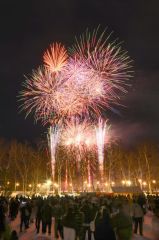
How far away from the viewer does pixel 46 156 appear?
78.5 m

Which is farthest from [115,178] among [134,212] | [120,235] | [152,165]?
[120,235]

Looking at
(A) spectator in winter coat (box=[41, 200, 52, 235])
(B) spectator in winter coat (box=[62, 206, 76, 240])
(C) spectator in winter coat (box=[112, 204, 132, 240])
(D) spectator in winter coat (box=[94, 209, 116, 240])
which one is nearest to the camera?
(D) spectator in winter coat (box=[94, 209, 116, 240])

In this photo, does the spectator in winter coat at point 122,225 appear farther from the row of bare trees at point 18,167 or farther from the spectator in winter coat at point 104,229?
the row of bare trees at point 18,167

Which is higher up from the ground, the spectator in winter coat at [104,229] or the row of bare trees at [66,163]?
the row of bare trees at [66,163]

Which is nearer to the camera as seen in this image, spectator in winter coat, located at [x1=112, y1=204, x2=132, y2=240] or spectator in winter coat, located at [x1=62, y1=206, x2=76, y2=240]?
spectator in winter coat, located at [x1=112, y1=204, x2=132, y2=240]

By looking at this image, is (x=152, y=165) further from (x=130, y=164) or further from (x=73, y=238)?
(x=73, y=238)

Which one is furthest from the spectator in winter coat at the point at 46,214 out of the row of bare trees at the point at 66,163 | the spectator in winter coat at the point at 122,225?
the row of bare trees at the point at 66,163

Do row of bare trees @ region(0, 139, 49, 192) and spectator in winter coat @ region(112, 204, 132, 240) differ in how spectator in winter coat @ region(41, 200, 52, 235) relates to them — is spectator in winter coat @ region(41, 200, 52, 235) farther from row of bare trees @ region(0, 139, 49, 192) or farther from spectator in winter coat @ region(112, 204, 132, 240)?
row of bare trees @ region(0, 139, 49, 192)

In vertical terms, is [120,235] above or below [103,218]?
below

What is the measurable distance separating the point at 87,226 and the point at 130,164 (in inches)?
2414

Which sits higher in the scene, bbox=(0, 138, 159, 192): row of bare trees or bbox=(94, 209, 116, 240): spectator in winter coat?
bbox=(0, 138, 159, 192): row of bare trees

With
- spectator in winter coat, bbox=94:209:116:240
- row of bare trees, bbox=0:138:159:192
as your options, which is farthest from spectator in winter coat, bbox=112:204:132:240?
row of bare trees, bbox=0:138:159:192

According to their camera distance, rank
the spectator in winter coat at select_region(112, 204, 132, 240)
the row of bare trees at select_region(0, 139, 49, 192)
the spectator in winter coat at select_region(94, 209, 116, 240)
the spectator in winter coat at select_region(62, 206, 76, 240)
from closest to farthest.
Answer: the spectator in winter coat at select_region(94, 209, 116, 240) < the spectator in winter coat at select_region(112, 204, 132, 240) < the spectator in winter coat at select_region(62, 206, 76, 240) < the row of bare trees at select_region(0, 139, 49, 192)

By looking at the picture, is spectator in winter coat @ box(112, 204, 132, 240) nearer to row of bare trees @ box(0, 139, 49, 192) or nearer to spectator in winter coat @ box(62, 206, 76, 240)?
spectator in winter coat @ box(62, 206, 76, 240)
